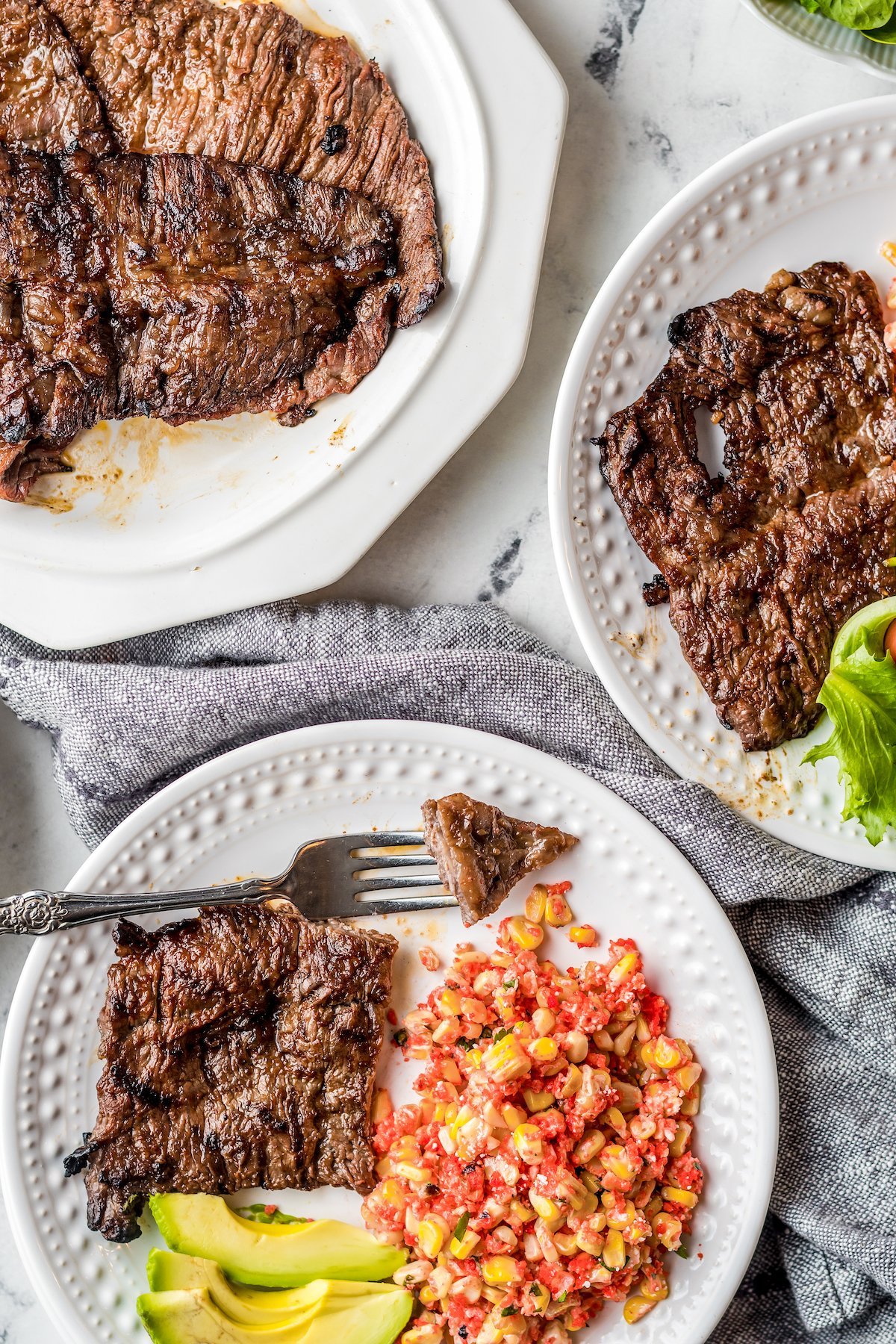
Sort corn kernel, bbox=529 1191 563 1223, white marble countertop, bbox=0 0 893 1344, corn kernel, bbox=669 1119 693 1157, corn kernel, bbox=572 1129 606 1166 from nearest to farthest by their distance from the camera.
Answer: corn kernel, bbox=529 1191 563 1223 < corn kernel, bbox=572 1129 606 1166 < corn kernel, bbox=669 1119 693 1157 < white marble countertop, bbox=0 0 893 1344

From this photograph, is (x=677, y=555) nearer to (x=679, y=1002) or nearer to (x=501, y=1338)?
(x=679, y=1002)

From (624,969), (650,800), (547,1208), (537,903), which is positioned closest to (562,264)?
(650,800)

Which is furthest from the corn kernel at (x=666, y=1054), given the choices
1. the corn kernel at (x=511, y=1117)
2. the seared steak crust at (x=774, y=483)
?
the seared steak crust at (x=774, y=483)

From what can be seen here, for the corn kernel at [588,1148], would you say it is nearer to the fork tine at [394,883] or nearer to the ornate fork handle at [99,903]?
the fork tine at [394,883]

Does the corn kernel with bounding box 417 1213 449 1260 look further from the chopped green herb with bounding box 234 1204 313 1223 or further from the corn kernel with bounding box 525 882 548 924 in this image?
the corn kernel with bounding box 525 882 548 924

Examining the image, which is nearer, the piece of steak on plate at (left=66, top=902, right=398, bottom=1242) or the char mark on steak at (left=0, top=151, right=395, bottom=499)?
the char mark on steak at (left=0, top=151, right=395, bottom=499)

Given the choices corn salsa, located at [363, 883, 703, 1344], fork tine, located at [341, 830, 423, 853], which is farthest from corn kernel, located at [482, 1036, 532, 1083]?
fork tine, located at [341, 830, 423, 853]
